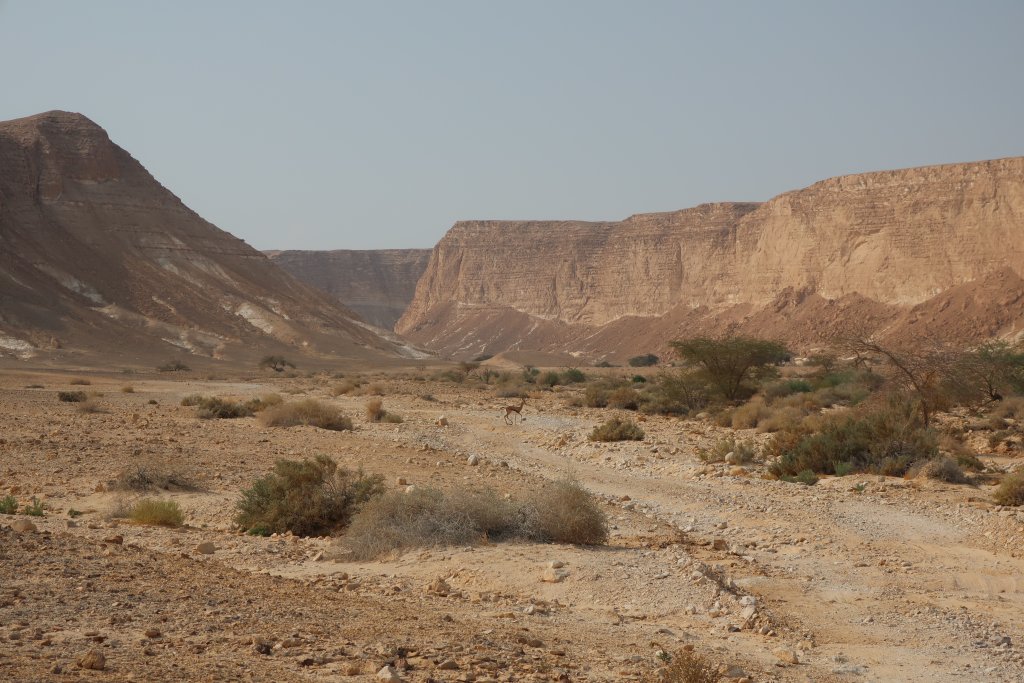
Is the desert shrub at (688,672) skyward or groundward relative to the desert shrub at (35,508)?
skyward

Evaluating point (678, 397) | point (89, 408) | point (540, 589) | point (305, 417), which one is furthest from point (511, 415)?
point (540, 589)

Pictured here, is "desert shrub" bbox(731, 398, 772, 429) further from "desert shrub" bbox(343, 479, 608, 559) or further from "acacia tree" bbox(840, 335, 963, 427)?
"desert shrub" bbox(343, 479, 608, 559)

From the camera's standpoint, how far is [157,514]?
11781 mm

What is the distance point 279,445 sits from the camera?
A: 19.9m

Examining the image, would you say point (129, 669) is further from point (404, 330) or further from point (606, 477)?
point (404, 330)

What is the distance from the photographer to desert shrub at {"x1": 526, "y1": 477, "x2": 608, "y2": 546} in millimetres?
10188

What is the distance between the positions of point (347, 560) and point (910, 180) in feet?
275

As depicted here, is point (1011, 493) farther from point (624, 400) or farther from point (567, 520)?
point (624, 400)

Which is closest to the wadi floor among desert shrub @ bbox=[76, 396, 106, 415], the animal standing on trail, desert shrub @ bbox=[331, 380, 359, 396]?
desert shrub @ bbox=[76, 396, 106, 415]

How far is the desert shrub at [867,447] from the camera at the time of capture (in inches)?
628

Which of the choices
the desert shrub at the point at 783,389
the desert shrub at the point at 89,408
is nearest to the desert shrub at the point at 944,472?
the desert shrub at the point at 783,389

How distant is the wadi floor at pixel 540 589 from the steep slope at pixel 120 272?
182 ft

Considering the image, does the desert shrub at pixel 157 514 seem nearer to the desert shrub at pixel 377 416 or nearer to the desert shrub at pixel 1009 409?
the desert shrub at pixel 377 416

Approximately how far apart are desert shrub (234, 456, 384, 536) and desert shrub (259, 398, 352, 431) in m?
11.4
